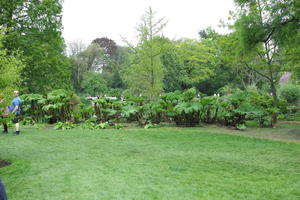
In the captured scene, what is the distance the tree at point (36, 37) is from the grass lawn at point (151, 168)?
10038 millimetres

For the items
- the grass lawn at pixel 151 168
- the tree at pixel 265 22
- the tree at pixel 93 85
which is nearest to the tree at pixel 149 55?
the tree at pixel 265 22

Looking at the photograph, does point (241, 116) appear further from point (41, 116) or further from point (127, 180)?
point (41, 116)

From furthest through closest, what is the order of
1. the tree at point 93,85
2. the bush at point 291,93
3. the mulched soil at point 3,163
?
1. the tree at point 93,85
2. the bush at point 291,93
3. the mulched soil at point 3,163

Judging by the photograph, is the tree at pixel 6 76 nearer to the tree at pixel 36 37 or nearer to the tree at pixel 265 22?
the tree at pixel 265 22

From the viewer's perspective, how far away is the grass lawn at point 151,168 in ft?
11.3

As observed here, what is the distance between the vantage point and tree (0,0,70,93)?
51.8 feet

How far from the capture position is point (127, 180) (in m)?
3.88

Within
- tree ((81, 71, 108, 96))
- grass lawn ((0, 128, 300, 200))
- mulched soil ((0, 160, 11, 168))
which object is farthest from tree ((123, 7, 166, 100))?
tree ((81, 71, 108, 96))

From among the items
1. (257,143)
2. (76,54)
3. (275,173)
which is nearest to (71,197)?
(275,173)

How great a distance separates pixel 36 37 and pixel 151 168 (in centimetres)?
1542

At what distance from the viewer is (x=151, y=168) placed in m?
4.54

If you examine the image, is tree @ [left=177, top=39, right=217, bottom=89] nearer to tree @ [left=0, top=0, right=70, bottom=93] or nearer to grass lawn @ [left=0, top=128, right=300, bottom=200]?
tree @ [left=0, top=0, right=70, bottom=93]

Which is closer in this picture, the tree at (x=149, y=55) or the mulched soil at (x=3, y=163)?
the mulched soil at (x=3, y=163)

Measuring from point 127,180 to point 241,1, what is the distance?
724 centimetres
